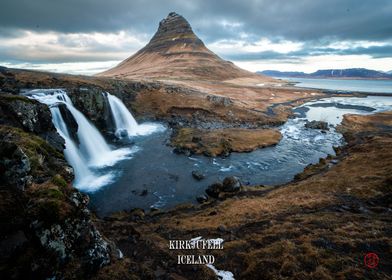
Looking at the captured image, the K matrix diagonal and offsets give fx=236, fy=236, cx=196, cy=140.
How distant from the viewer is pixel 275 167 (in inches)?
1494

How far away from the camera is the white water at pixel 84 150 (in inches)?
1233

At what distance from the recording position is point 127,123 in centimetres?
5819

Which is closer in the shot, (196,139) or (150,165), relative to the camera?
(150,165)

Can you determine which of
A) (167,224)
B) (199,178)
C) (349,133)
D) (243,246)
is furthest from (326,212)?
(349,133)

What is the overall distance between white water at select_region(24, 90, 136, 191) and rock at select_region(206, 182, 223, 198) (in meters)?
13.2

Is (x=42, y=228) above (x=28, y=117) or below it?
below

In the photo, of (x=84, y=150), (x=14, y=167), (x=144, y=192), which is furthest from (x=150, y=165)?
(x=14, y=167)

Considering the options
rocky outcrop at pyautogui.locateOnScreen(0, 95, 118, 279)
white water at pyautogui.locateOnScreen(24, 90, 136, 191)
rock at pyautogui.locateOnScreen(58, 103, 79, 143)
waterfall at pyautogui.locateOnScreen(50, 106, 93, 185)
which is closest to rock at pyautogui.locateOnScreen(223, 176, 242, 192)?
white water at pyautogui.locateOnScreen(24, 90, 136, 191)

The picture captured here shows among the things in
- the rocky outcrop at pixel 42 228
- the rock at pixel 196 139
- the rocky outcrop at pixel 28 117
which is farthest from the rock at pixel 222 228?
the rock at pixel 196 139

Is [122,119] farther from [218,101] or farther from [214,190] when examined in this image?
[214,190]

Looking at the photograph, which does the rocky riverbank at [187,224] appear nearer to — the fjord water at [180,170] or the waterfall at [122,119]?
the fjord water at [180,170]

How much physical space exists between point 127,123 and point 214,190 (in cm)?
3663

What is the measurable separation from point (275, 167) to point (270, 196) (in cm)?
1299

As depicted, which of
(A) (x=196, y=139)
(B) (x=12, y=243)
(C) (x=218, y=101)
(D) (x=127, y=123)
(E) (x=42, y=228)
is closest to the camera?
(E) (x=42, y=228)
